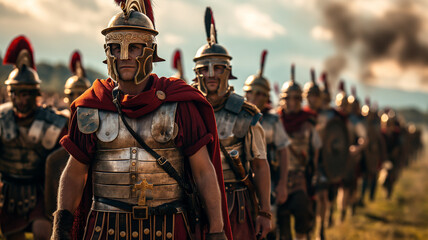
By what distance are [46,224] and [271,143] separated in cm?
295

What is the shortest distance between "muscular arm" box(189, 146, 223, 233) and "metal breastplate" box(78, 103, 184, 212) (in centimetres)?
15

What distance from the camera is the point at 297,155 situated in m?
7.30

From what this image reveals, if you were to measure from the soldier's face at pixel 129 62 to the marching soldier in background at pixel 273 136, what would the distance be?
3.31 meters

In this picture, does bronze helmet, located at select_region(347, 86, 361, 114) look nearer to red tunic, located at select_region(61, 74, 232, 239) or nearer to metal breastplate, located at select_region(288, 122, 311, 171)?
metal breastplate, located at select_region(288, 122, 311, 171)

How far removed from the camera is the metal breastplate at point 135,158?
9.32 ft

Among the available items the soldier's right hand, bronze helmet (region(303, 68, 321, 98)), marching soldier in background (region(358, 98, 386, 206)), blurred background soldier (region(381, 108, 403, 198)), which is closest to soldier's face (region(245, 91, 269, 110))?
bronze helmet (region(303, 68, 321, 98))

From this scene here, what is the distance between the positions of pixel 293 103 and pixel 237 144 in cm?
342

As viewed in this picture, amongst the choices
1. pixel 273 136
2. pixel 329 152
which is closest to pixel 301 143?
pixel 273 136

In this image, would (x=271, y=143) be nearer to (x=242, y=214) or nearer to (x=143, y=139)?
(x=242, y=214)

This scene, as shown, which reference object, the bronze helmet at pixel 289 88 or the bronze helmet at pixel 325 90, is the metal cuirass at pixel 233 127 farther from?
the bronze helmet at pixel 325 90

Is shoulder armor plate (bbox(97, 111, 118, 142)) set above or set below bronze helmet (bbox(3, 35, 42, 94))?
below

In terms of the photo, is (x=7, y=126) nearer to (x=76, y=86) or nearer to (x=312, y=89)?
(x=76, y=86)

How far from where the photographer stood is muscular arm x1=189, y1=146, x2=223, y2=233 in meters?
2.91

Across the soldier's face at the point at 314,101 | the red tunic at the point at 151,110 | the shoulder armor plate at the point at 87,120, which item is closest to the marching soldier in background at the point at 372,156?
the soldier's face at the point at 314,101
